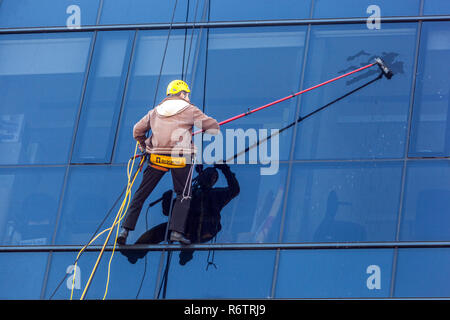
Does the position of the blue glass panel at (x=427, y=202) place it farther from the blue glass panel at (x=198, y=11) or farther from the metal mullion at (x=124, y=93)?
the metal mullion at (x=124, y=93)

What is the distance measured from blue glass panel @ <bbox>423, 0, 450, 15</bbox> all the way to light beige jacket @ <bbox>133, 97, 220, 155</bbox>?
374 cm

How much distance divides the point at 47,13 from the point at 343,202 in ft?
17.8

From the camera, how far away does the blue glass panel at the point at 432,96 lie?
1475cm

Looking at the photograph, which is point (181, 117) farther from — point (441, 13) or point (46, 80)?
point (441, 13)

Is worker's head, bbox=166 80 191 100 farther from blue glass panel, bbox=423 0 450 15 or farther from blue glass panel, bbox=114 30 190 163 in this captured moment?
blue glass panel, bbox=423 0 450 15

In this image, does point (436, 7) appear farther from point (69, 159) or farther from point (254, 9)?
point (69, 159)

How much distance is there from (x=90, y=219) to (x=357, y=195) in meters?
3.57

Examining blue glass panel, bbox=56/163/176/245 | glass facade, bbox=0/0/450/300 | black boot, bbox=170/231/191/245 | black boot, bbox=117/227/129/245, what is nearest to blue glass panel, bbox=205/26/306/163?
glass facade, bbox=0/0/450/300

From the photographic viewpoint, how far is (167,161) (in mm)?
13977

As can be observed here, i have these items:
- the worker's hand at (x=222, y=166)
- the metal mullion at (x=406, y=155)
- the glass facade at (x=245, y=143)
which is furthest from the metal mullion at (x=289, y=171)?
the metal mullion at (x=406, y=155)

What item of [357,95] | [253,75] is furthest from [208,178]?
[357,95]

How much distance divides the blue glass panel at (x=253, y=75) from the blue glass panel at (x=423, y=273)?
2386mm

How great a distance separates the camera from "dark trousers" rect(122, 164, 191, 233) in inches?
553

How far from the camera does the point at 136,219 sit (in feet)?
47.0
